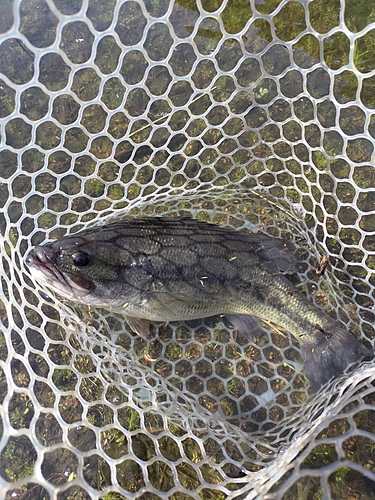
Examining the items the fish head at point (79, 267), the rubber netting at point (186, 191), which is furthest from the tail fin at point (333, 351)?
the fish head at point (79, 267)

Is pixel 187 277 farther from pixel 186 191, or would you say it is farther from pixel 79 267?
pixel 186 191

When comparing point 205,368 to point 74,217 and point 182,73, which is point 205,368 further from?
point 182,73

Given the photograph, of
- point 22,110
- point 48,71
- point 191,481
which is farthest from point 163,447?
point 48,71

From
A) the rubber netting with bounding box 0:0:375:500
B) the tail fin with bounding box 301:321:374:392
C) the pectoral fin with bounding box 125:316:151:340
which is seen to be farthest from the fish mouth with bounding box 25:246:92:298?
the tail fin with bounding box 301:321:374:392

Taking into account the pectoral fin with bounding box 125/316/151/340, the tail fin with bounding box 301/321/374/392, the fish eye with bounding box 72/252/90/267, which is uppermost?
the tail fin with bounding box 301/321/374/392

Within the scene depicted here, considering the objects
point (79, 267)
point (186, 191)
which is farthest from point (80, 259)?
point (186, 191)

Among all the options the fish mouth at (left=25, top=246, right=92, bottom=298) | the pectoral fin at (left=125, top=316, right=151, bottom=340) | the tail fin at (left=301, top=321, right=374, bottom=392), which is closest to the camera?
the fish mouth at (left=25, top=246, right=92, bottom=298)

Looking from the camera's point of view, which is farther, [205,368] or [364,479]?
[205,368]

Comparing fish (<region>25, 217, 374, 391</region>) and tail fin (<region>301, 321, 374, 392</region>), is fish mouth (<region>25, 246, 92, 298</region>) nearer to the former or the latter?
fish (<region>25, 217, 374, 391</region>)
